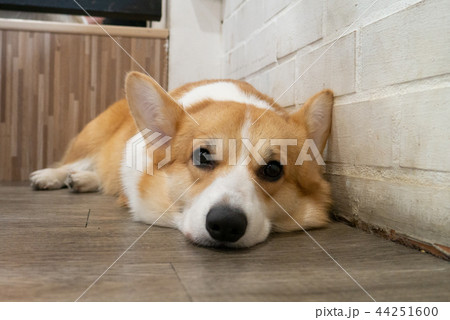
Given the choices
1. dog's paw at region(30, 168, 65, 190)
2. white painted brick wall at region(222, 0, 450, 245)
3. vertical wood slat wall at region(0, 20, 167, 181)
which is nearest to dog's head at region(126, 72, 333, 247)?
white painted brick wall at region(222, 0, 450, 245)

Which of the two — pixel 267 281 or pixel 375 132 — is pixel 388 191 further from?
pixel 267 281

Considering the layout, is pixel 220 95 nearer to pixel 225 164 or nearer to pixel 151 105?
pixel 151 105

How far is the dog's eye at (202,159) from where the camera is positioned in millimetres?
1343

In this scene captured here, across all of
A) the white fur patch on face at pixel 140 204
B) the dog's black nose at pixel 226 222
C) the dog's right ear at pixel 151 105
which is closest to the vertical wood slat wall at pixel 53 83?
the white fur patch on face at pixel 140 204

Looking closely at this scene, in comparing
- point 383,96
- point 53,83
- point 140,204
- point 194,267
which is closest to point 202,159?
point 140,204

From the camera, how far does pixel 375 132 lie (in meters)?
1.38

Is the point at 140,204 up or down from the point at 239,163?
down

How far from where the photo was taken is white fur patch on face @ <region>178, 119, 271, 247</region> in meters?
1.17

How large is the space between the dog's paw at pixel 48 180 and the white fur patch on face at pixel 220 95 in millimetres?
1001

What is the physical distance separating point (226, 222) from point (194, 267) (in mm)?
181

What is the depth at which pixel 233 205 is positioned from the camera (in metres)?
1.14

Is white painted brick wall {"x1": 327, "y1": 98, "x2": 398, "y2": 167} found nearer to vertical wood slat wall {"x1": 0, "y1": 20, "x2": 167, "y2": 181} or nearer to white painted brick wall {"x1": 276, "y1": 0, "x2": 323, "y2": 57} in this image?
white painted brick wall {"x1": 276, "y1": 0, "x2": 323, "y2": 57}

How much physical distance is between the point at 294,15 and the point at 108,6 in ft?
4.92
